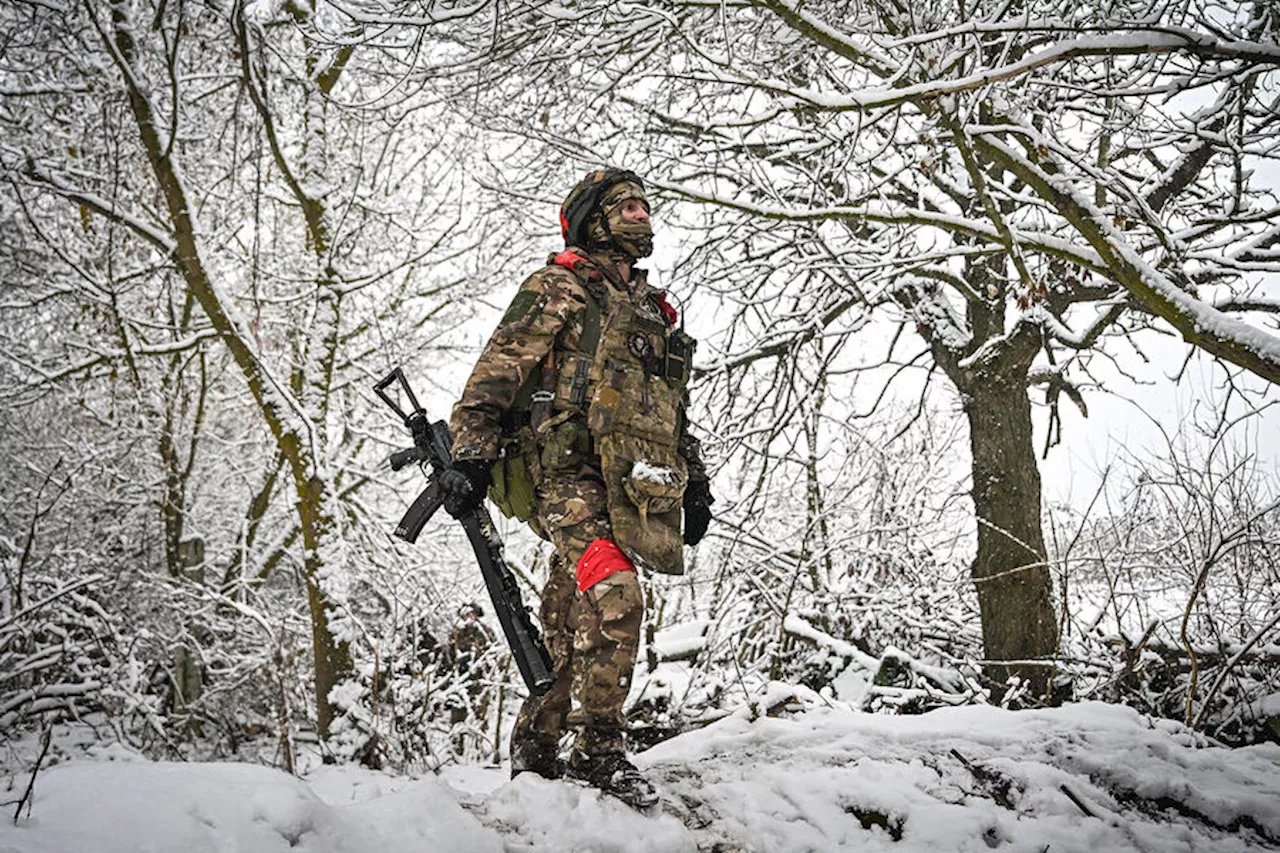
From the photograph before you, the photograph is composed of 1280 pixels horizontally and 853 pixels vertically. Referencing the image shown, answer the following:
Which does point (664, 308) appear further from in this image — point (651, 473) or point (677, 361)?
point (651, 473)

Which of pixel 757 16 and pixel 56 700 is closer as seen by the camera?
pixel 56 700

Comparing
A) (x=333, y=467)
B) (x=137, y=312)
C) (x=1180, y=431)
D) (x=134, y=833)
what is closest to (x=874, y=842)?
(x=134, y=833)

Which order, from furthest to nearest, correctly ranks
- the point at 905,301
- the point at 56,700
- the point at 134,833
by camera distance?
1. the point at 905,301
2. the point at 56,700
3. the point at 134,833

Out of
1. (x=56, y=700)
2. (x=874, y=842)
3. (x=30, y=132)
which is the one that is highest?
(x=30, y=132)

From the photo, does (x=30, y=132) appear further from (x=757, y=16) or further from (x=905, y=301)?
(x=905, y=301)

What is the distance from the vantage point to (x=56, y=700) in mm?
4020

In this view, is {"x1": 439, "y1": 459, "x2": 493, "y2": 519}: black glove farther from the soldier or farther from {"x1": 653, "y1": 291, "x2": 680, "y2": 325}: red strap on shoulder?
{"x1": 653, "y1": 291, "x2": 680, "y2": 325}: red strap on shoulder

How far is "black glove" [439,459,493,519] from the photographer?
257cm

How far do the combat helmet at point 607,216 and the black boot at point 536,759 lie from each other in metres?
1.74

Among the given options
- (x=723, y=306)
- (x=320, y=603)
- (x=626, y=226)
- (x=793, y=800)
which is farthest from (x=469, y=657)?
(x=626, y=226)

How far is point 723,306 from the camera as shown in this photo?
539cm

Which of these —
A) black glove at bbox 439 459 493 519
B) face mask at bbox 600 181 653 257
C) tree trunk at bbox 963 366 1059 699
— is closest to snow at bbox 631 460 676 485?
black glove at bbox 439 459 493 519

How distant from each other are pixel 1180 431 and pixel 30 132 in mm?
8493

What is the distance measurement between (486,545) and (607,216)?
1.24 m
